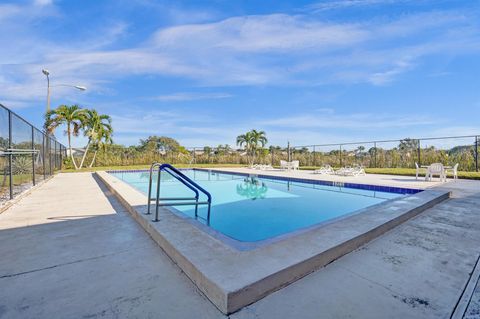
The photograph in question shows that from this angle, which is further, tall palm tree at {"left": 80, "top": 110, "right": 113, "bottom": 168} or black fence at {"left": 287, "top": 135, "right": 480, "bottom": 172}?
tall palm tree at {"left": 80, "top": 110, "right": 113, "bottom": 168}

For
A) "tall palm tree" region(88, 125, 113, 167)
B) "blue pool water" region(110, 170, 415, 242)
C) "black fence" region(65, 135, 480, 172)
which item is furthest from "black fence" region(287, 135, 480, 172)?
"tall palm tree" region(88, 125, 113, 167)

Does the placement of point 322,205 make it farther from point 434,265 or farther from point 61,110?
point 61,110

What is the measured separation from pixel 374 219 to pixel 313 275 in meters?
Answer: 1.71

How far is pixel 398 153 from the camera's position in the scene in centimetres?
1346

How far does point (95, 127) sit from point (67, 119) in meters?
1.72

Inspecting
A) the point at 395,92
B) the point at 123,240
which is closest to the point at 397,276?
the point at 123,240

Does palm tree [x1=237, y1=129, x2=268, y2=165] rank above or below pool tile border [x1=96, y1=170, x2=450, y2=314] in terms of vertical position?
above

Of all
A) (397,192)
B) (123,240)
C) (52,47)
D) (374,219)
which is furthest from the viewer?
(52,47)

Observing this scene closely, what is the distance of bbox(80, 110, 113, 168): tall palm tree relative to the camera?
17047 mm

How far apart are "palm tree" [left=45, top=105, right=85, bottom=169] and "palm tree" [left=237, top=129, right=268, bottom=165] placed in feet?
40.6

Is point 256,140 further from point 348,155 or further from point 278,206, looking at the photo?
point 278,206

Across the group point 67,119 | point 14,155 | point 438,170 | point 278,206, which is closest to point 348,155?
point 438,170

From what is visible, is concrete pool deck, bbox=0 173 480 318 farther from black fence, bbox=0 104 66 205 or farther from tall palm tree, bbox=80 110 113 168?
tall palm tree, bbox=80 110 113 168

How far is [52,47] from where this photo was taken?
9.68m
